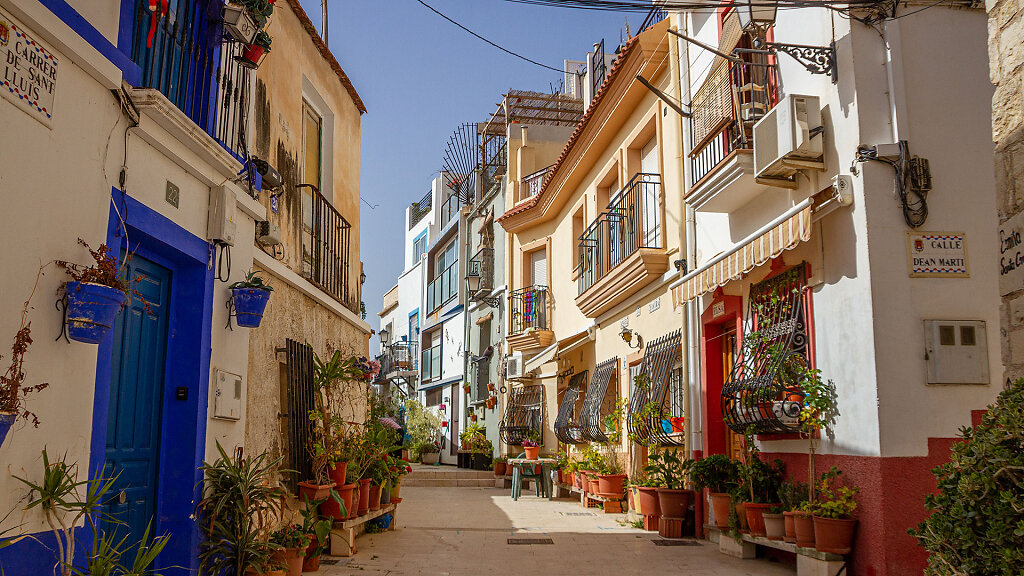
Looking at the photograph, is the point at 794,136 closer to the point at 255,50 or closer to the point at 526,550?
the point at 255,50

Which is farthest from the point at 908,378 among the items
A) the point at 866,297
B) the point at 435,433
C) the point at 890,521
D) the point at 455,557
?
the point at 435,433

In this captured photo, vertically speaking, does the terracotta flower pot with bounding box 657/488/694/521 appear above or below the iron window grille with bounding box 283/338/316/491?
below

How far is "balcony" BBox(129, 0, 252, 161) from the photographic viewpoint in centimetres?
535

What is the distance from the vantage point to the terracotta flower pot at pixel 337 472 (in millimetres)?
8094

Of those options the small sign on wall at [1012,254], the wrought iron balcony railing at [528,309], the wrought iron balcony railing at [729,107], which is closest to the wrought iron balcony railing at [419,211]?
the wrought iron balcony railing at [528,309]

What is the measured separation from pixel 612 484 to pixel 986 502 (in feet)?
30.5

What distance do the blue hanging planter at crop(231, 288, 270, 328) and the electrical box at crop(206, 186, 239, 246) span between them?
0.40 meters

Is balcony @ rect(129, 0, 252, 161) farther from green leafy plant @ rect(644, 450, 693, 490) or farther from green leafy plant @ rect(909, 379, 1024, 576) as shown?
green leafy plant @ rect(644, 450, 693, 490)

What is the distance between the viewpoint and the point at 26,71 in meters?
3.84

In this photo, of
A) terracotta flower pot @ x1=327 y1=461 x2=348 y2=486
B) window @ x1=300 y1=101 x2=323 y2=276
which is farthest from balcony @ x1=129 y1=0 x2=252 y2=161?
terracotta flower pot @ x1=327 y1=461 x2=348 y2=486

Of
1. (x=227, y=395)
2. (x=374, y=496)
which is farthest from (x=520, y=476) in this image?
(x=227, y=395)

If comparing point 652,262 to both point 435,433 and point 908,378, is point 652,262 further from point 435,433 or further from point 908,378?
point 435,433

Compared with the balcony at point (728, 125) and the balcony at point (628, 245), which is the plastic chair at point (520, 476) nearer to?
the balcony at point (628, 245)

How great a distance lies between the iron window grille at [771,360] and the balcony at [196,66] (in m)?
4.92
